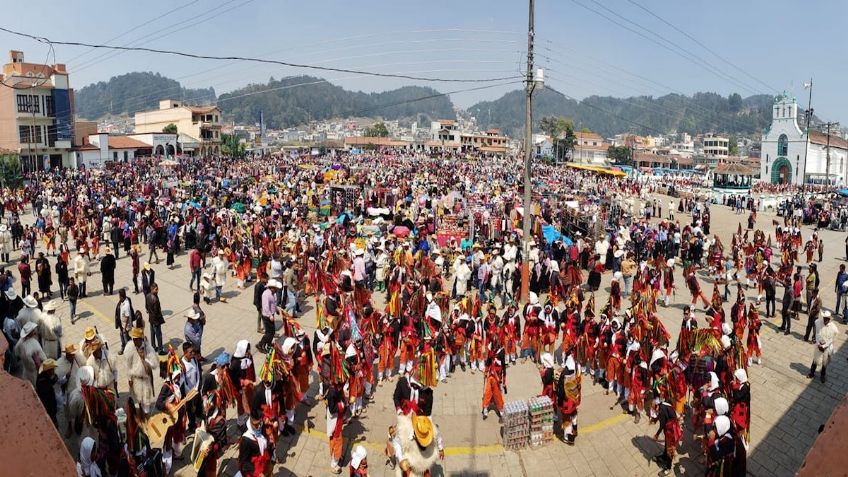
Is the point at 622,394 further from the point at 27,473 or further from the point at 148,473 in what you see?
the point at 27,473

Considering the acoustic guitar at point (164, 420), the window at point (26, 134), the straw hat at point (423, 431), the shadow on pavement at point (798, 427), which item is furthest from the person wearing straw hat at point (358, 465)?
the window at point (26, 134)

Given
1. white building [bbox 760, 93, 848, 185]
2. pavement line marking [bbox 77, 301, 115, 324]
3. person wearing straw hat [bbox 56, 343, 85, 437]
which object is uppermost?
white building [bbox 760, 93, 848, 185]

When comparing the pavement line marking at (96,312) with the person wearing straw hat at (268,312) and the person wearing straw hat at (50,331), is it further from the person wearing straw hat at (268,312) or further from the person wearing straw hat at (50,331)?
the person wearing straw hat at (268,312)

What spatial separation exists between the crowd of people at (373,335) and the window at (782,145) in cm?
5559

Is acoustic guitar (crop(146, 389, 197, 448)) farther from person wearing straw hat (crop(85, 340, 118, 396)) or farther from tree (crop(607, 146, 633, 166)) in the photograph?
tree (crop(607, 146, 633, 166))

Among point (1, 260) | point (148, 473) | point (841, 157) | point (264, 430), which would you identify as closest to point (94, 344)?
point (148, 473)

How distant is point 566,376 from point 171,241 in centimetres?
1457

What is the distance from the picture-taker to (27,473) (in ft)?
9.11

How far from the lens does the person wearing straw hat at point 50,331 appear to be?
29.3ft

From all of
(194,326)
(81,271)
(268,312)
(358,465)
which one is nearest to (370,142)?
(81,271)

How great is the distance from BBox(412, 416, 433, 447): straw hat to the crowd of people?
4 centimetres

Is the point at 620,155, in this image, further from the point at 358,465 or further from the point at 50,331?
the point at 358,465

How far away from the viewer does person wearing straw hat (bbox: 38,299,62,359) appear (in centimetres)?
894

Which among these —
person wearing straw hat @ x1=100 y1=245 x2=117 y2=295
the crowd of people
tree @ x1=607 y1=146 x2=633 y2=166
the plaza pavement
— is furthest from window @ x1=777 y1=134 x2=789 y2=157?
person wearing straw hat @ x1=100 y1=245 x2=117 y2=295
